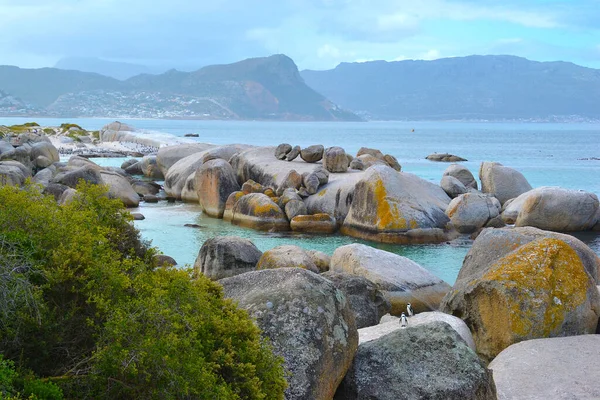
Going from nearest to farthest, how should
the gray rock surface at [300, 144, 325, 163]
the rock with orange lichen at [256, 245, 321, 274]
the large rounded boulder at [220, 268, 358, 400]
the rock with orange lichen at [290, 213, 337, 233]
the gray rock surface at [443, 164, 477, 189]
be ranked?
1. the large rounded boulder at [220, 268, 358, 400]
2. the rock with orange lichen at [256, 245, 321, 274]
3. the rock with orange lichen at [290, 213, 337, 233]
4. the gray rock surface at [300, 144, 325, 163]
5. the gray rock surface at [443, 164, 477, 189]

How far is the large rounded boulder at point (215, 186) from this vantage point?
3228 centimetres

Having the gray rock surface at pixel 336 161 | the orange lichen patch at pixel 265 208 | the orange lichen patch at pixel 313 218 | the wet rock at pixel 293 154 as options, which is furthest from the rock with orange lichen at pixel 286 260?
the wet rock at pixel 293 154

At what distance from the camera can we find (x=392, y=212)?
26891 mm

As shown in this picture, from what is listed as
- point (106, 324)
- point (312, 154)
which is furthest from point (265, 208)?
point (106, 324)

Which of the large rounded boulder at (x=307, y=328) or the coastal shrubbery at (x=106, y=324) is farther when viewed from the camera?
the large rounded boulder at (x=307, y=328)

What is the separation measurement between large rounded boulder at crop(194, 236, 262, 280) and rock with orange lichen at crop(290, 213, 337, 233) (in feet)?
33.6

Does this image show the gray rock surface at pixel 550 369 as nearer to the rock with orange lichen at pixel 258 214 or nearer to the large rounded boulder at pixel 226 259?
the large rounded boulder at pixel 226 259

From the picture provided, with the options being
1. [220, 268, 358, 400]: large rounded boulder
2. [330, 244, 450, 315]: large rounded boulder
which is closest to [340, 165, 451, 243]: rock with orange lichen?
[330, 244, 450, 315]: large rounded boulder

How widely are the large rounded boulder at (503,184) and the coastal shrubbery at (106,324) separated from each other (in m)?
30.3

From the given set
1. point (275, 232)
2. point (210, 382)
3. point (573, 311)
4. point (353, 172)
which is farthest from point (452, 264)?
point (210, 382)

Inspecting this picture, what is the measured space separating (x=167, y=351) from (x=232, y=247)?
12.9 metres

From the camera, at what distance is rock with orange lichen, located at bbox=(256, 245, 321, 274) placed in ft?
54.7

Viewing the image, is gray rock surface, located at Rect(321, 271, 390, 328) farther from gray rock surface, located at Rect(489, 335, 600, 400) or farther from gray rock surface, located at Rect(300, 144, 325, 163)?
gray rock surface, located at Rect(300, 144, 325, 163)

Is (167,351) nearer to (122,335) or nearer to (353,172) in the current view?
(122,335)
